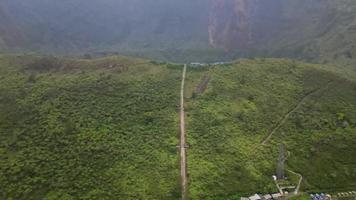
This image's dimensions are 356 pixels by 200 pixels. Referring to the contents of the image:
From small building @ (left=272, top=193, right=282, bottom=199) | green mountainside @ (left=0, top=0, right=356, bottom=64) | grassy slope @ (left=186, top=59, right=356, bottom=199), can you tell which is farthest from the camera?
green mountainside @ (left=0, top=0, right=356, bottom=64)

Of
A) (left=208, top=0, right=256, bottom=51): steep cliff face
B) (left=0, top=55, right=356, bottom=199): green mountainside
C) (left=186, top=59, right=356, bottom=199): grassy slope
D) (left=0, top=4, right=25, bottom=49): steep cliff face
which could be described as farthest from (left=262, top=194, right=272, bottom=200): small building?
(left=208, top=0, right=256, bottom=51): steep cliff face

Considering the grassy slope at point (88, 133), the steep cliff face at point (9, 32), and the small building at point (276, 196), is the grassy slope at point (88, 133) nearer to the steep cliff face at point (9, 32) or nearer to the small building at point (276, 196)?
the small building at point (276, 196)

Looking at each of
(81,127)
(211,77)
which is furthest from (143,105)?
(211,77)

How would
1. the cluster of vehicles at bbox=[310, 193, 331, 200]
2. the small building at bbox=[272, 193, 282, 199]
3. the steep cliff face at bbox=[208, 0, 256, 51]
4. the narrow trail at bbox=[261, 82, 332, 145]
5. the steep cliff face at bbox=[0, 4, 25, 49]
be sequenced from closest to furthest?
1. the small building at bbox=[272, 193, 282, 199]
2. the cluster of vehicles at bbox=[310, 193, 331, 200]
3. the narrow trail at bbox=[261, 82, 332, 145]
4. the steep cliff face at bbox=[0, 4, 25, 49]
5. the steep cliff face at bbox=[208, 0, 256, 51]

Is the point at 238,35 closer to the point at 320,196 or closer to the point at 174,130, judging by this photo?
the point at 174,130

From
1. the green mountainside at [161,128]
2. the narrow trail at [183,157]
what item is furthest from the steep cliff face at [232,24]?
the narrow trail at [183,157]

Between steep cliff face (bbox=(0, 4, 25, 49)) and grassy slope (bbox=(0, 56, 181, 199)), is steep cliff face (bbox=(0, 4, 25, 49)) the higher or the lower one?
the higher one

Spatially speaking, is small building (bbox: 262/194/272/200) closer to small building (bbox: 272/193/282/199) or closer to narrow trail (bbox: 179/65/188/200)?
small building (bbox: 272/193/282/199)

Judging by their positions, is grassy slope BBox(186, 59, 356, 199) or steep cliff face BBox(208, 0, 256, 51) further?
steep cliff face BBox(208, 0, 256, 51)
